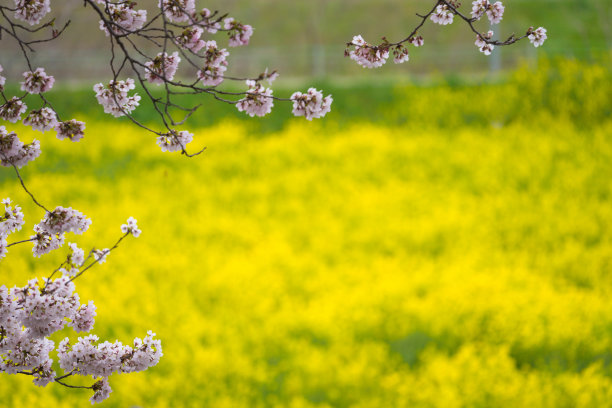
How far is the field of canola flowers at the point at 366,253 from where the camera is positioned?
17.0 ft

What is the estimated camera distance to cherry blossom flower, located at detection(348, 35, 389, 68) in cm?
289

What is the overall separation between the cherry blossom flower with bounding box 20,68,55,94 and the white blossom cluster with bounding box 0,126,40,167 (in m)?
0.26

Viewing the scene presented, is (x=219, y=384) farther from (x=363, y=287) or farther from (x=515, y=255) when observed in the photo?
(x=515, y=255)

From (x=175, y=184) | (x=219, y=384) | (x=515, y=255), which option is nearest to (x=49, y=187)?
(x=175, y=184)

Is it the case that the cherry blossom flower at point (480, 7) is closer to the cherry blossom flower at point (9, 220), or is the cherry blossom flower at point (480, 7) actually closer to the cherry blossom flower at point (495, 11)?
the cherry blossom flower at point (495, 11)

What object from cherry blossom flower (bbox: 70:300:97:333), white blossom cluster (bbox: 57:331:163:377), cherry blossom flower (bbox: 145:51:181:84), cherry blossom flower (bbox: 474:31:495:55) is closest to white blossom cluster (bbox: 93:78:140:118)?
cherry blossom flower (bbox: 145:51:181:84)

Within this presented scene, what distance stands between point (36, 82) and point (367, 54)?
5.41 ft

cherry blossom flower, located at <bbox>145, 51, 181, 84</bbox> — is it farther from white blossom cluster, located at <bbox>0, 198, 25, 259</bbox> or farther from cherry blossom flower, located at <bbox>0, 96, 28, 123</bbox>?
white blossom cluster, located at <bbox>0, 198, 25, 259</bbox>

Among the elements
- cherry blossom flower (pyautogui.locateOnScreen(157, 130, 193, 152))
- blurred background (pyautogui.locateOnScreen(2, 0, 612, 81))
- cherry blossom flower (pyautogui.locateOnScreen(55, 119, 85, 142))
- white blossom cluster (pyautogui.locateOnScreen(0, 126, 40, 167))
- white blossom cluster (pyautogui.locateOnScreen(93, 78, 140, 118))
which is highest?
blurred background (pyautogui.locateOnScreen(2, 0, 612, 81))

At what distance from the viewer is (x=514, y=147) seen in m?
11.8

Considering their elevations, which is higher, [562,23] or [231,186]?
[562,23]

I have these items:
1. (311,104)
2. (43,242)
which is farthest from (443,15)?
(43,242)

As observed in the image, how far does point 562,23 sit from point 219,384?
27.7m

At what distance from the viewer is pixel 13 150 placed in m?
3.00
